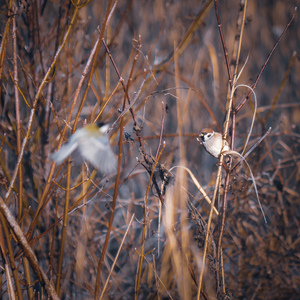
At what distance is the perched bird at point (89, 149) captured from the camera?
713 mm

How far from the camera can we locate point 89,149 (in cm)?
76

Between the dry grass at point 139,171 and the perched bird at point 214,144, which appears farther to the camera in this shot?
the perched bird at point 214,144

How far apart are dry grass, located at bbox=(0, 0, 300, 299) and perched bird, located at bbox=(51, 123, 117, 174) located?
4 cm

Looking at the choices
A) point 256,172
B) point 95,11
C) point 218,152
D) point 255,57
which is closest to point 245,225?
point 256,172

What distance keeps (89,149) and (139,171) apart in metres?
0.60

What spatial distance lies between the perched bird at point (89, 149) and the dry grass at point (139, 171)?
0.04 meters

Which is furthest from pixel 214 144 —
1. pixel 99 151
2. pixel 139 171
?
pixel 139 171

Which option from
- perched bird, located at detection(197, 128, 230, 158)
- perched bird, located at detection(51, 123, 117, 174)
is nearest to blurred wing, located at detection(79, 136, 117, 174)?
perched bird, located at detection(51, 123, 117, 174)

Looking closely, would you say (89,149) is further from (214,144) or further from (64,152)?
(214,144)

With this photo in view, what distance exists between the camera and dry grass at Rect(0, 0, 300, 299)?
717 mm

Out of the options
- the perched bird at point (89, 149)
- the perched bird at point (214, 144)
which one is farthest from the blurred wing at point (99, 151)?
the perched bird at point (214, 144)

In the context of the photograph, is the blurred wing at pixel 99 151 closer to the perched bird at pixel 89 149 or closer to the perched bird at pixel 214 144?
the perched bird at pixel 89 149

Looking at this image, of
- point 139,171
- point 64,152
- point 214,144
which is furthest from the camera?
point 139,171

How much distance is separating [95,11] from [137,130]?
168cm
